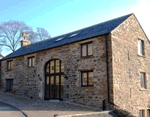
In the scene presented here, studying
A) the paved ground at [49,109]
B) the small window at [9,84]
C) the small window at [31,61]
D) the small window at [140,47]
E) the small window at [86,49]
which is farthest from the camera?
the small window at [9,84]

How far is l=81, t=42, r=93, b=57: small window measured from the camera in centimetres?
1411

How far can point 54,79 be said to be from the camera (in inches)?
648

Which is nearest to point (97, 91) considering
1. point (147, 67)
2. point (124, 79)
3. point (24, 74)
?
point (124, 79)

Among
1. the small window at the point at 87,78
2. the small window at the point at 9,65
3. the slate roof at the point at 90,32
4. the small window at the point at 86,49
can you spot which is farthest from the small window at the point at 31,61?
the small window at the point at 87,78

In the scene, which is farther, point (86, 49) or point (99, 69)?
point (86, 49)

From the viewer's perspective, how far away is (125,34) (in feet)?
48.0

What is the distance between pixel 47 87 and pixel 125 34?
26.3 ft

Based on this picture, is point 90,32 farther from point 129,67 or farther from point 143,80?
point 143,80

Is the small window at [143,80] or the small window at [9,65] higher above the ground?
the small window at [9,65]

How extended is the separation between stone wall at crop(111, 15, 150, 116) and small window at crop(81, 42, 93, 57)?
183cm

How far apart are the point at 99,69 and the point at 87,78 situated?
133cm

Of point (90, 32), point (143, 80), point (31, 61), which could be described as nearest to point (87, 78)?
point (90, 32)

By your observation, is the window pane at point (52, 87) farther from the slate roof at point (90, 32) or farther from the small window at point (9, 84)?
the small window at point (9, 84)

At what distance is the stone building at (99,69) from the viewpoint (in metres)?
12.9
